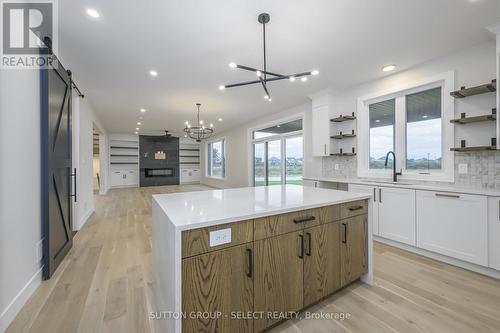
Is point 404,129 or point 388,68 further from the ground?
point 388,68

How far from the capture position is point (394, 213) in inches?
122

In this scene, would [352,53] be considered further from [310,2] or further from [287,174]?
[287,174]

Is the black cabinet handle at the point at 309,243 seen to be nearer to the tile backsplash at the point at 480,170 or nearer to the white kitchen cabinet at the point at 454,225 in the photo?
the white kitchen cabinet at the point at 454,225

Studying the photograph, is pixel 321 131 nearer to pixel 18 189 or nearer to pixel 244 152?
pixel 244 152

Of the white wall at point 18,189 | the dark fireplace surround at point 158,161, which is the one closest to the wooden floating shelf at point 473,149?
the white wall at point 18,189

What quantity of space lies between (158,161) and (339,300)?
11016 mm

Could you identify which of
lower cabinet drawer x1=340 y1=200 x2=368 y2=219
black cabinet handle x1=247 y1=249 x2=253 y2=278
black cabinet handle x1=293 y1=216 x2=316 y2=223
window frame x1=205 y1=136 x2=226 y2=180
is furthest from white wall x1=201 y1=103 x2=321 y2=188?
black cabinet handle x1=247 y1=249 x2=253 y2=278

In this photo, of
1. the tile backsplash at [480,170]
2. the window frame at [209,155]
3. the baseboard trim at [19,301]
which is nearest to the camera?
the baseboard trim at [19,301]

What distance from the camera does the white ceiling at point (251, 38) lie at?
2031 mm

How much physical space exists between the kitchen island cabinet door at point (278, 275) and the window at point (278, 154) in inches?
161

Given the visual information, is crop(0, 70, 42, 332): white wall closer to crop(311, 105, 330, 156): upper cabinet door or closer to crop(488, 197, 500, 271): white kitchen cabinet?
crop(311, 105, 330, 156): upper cabinet door

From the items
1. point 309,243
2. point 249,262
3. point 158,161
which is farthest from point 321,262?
point 158,161

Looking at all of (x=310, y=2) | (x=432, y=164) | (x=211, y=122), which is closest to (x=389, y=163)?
(x=432, y=164)

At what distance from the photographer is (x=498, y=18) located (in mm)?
2180
